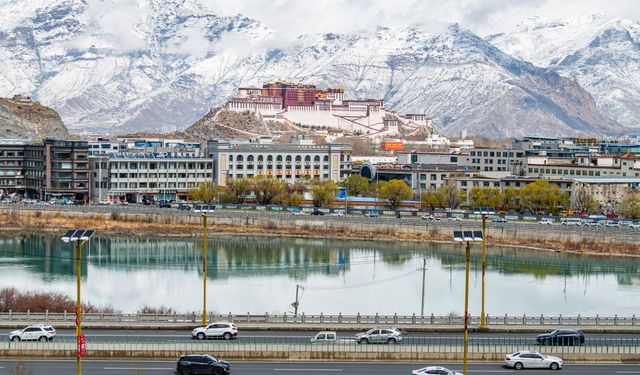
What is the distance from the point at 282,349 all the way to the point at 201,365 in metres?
3.26

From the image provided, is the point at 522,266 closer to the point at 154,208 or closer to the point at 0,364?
the point at 154,208

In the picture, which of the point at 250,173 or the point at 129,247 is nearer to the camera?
the point at 129,247

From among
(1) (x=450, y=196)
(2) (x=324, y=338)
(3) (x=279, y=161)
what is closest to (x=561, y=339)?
(2) (x=324, y=338)

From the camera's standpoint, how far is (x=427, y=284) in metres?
56.0

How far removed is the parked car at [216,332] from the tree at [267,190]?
55.1 m

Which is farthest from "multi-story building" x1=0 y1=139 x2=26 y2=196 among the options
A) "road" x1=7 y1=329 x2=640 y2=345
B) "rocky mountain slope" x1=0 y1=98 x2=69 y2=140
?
"road" x1=7 y1=329 x2=640 y2=345

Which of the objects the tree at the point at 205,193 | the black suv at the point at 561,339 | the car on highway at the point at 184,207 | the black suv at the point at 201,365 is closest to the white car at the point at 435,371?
the black suv at the point at 201,365

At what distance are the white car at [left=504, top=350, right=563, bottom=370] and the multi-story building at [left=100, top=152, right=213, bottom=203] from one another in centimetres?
6268

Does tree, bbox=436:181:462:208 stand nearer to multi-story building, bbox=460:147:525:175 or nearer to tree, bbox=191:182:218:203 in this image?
multi-story building, bbox=460:147:525:175

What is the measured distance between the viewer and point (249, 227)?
7850 cm

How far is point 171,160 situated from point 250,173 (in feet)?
29.3

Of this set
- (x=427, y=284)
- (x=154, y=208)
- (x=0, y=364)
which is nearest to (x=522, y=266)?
(x=427, y=284)

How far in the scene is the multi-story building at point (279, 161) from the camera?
101 m

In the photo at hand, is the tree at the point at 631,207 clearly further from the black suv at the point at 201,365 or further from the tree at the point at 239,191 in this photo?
the black suv at the point at 201,365
